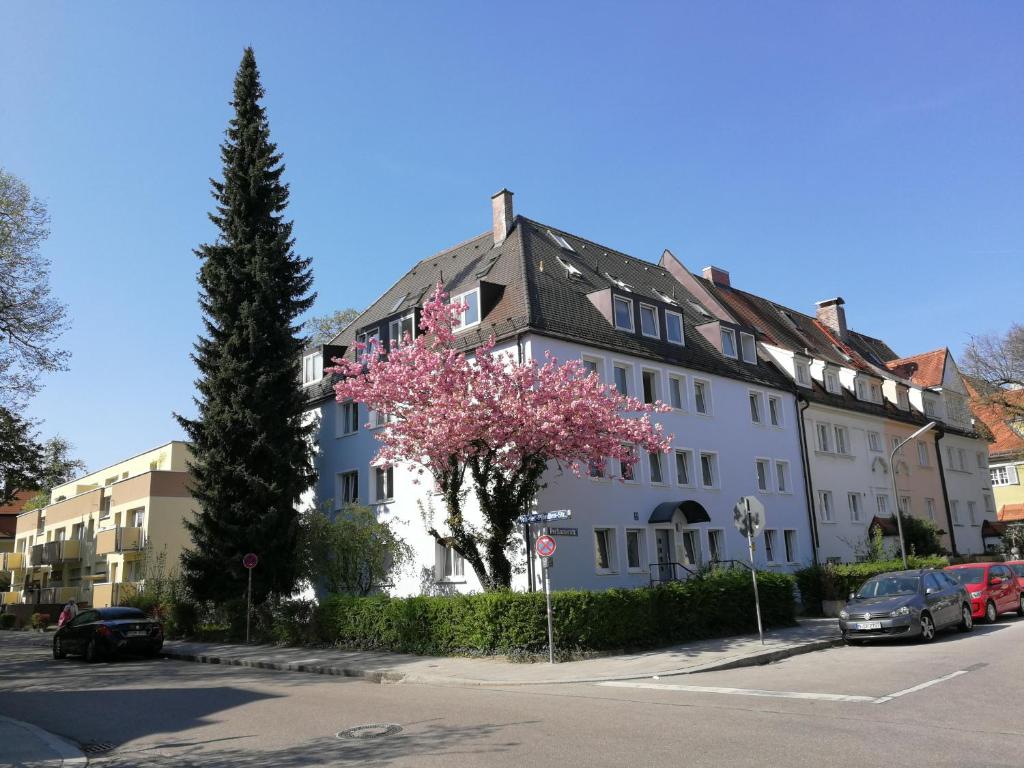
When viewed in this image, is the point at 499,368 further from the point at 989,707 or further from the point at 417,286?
the point at 417,286

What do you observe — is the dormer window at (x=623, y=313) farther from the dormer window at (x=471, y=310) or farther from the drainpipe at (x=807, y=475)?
the drainpipe at (x=807, y=475)

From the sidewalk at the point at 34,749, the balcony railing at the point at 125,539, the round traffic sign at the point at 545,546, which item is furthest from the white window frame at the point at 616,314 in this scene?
the balcony railing at the point at 125,539

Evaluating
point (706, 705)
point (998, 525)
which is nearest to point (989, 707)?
point (706, 705)

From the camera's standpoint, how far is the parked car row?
17219 mm

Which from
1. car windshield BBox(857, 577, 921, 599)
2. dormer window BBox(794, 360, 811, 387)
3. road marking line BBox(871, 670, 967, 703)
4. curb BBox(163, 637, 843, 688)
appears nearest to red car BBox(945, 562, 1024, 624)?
car windshield BBox(857, 577, 921, 599)

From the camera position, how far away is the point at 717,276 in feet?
140

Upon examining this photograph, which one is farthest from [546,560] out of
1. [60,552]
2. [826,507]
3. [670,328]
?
[60,552]

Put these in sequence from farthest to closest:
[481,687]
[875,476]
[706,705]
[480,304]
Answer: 1. [875,476]
2. [480,304]
3. [481,687]
4. [706,705]

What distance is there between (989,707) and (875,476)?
101ft

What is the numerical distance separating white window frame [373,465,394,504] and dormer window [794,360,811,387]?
730 inches

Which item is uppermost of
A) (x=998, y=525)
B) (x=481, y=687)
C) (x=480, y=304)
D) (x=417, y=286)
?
(x=417, y=286)

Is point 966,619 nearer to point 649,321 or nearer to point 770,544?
point 770,544

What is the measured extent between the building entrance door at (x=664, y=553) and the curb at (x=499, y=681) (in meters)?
7.71

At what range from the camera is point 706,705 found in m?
10.6
